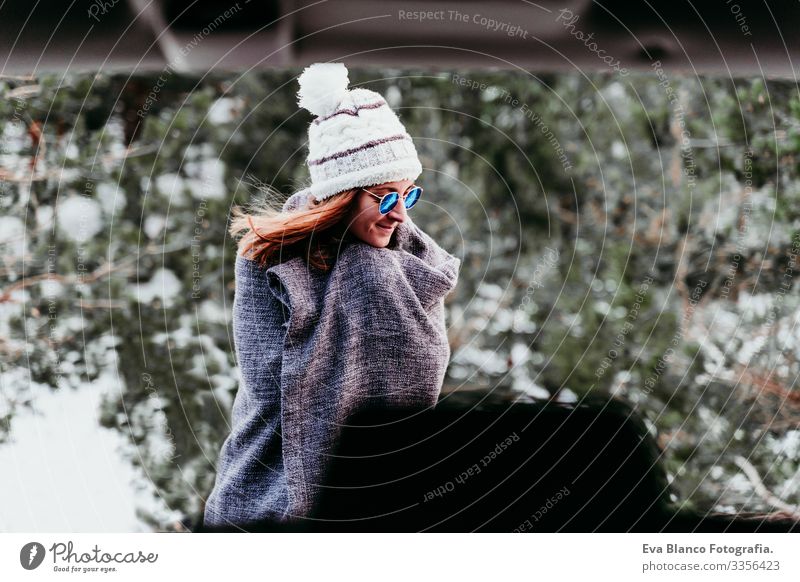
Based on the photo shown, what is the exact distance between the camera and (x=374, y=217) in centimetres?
94

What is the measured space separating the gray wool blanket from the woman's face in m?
0.01

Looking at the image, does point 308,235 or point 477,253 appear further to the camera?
point 477,253

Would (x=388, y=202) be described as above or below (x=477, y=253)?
above

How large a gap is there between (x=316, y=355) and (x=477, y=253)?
4.74ft

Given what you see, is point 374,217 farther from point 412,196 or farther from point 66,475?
point 66,475

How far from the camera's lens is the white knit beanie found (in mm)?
909

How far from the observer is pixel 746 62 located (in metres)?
1.21

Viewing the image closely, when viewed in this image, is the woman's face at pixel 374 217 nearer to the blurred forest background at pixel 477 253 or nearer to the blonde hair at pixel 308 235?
the blonde hair at pixel 308 235

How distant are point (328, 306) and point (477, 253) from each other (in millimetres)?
1425

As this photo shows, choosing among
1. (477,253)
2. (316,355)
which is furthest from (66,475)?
(477,253)

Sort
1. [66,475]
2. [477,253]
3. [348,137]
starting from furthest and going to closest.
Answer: [477,253] < [66,475] < [348,137]

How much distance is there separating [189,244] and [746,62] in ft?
4.41

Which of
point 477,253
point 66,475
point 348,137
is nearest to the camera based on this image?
point 348,137
